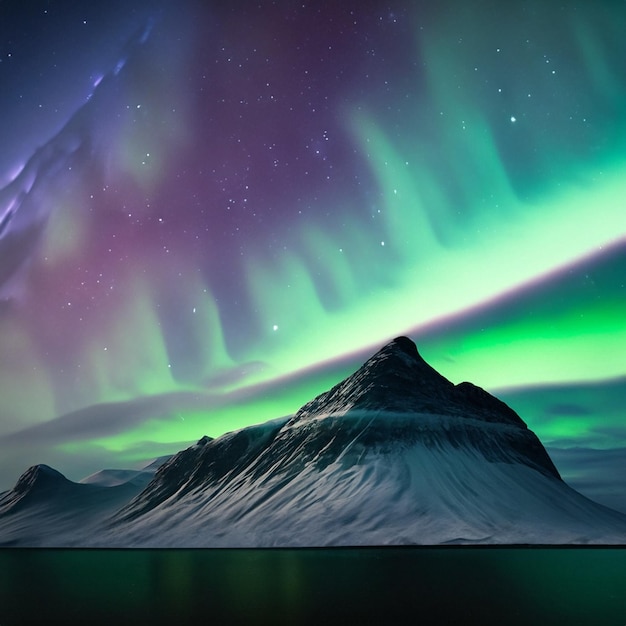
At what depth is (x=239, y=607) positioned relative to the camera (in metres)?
52.4

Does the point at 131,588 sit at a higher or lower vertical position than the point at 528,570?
higher

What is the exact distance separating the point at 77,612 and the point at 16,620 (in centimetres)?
582

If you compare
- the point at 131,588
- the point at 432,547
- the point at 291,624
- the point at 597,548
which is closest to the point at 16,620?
the point at 291,624

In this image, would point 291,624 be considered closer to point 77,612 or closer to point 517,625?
point 517,625

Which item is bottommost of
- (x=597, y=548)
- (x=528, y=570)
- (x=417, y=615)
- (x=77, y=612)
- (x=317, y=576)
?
(x=597, y=548)

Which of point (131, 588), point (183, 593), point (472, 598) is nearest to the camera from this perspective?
point (472, 598)

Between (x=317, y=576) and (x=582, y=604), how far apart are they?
133 feet

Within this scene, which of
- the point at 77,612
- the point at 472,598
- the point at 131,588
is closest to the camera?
the point at 77,612

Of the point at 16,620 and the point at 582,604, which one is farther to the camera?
the point at 582,604

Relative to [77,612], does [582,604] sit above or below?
below

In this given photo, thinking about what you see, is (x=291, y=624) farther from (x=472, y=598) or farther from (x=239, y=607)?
(x=472, y=598)

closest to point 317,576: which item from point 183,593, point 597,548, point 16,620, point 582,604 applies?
point 183,593

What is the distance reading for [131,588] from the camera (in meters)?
74.6

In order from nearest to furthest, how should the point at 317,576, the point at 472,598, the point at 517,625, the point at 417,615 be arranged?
1. the point at 517,625
2. the point at 417,615
3. the point at 472,598
4. the point at 317,576
